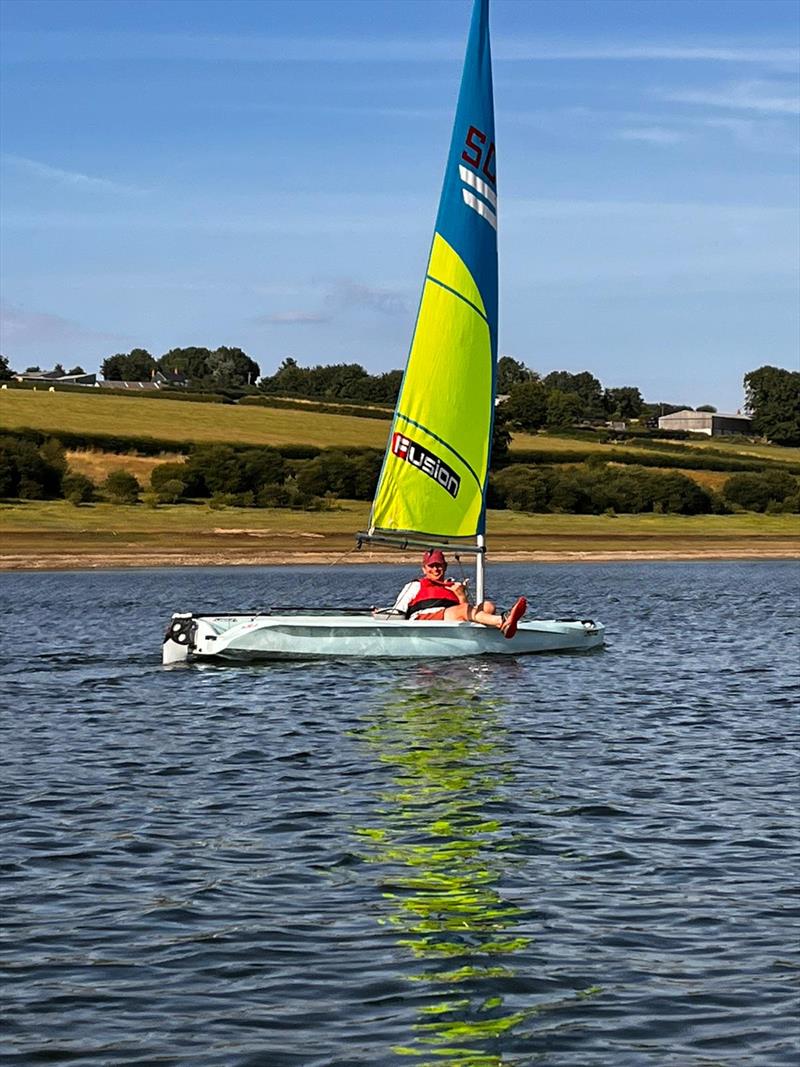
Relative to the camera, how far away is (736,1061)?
10.0 meters

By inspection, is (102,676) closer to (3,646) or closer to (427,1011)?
(3,646)

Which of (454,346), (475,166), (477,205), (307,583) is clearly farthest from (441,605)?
(307,583)

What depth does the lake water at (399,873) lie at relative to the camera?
10688 millimetres

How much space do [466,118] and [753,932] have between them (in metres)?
25.2

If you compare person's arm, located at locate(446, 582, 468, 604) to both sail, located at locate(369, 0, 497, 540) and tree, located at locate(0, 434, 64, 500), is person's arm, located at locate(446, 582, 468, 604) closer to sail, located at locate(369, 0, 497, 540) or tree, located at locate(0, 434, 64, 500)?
sail, located at locate(369, 0, 497, 540)

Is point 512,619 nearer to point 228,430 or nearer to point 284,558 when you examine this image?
point 284,558

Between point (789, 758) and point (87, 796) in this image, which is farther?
point (789, 758)

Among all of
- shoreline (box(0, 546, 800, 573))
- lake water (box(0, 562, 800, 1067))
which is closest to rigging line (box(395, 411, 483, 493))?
lake water (box(0, 562, 800, 1067))

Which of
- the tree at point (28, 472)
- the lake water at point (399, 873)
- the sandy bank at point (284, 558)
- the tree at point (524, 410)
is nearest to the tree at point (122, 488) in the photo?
the tree at point (28, 472)

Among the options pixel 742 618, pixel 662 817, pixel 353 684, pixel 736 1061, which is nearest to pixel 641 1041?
pixel 736 1061

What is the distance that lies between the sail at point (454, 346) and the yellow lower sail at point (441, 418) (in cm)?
2

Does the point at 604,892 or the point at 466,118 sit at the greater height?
the point at 466,118

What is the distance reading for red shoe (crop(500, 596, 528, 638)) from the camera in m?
31.7

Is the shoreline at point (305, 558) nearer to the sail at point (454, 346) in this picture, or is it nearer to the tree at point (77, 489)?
the tree at point (77, 489)
